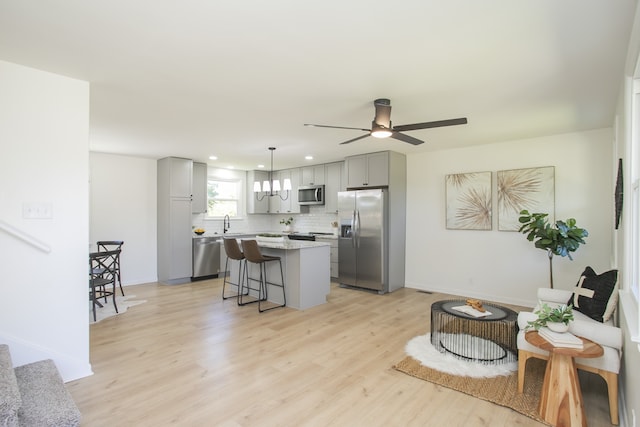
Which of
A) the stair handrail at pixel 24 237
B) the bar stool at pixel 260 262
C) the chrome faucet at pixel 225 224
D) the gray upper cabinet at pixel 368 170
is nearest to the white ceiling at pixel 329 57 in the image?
the stair handrail at pixel 24 237

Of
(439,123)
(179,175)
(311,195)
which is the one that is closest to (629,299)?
(439,123)

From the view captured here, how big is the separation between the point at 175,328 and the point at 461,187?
4.61m

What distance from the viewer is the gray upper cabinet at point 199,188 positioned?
6.89m

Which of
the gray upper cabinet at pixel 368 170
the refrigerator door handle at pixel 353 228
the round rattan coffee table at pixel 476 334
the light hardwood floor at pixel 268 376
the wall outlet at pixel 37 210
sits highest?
the gray upper cabinet at pixel 368 170

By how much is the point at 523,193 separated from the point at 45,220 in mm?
5548

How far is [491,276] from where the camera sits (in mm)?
5145

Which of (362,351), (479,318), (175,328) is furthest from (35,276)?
(479,318)

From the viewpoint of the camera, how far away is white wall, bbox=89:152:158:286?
5875 mm

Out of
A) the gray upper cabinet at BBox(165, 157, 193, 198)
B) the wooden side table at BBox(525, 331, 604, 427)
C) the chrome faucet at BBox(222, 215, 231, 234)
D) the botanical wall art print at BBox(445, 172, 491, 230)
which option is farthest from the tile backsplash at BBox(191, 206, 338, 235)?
the wooden side table at BBox(525, 331, 604, 427)

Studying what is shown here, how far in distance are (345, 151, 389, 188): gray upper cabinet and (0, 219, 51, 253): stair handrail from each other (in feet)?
14.7

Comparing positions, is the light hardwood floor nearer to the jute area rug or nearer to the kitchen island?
the jute area rug

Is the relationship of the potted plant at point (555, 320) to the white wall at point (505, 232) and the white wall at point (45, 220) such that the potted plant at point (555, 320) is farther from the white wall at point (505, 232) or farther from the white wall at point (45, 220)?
the white wall at point (45, 220)

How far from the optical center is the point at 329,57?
2355 millimetres

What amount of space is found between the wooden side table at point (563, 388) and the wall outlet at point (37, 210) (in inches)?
147
